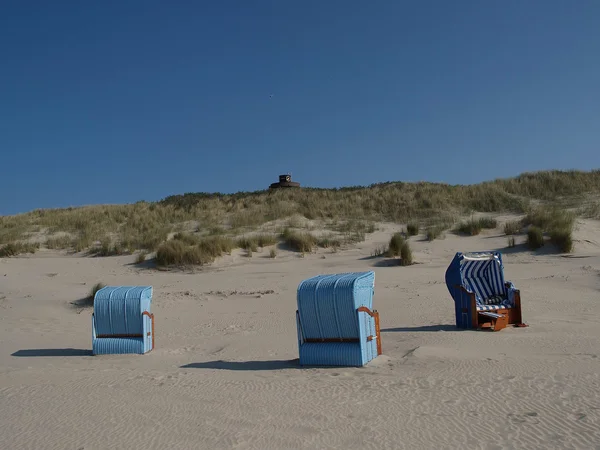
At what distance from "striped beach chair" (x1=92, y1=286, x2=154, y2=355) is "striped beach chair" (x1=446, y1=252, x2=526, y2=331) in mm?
5863

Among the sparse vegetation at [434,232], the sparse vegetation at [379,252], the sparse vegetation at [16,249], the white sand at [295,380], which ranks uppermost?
the sparse vegetation at [16,249]

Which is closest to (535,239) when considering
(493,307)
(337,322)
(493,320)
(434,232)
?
(434,232)

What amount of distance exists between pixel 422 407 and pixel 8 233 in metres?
27.5

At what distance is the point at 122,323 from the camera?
10555 mm

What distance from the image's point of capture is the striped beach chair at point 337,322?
7.82 metres

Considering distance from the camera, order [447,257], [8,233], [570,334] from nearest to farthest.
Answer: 1. [570,334]
2. [447,257]
3. [8,233]

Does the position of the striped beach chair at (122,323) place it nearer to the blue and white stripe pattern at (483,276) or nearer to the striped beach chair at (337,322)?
the striped beach chair at (337,322)

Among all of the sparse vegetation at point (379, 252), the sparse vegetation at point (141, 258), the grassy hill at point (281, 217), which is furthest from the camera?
the grassy hill at point (281, 217)

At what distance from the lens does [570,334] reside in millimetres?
9117

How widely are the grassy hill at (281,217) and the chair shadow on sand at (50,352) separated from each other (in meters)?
8.60

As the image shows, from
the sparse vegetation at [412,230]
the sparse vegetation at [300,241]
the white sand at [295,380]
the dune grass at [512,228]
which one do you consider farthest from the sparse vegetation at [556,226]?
the sparse vegetation at [300,241]

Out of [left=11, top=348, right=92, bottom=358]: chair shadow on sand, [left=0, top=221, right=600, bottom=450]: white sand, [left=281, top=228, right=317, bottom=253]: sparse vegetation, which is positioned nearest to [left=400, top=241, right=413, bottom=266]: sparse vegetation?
[left=0, top=221, right=600, bottom=450]: white sand

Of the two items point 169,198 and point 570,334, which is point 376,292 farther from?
point 169,198

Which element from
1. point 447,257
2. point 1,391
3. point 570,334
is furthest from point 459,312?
point 447,257
